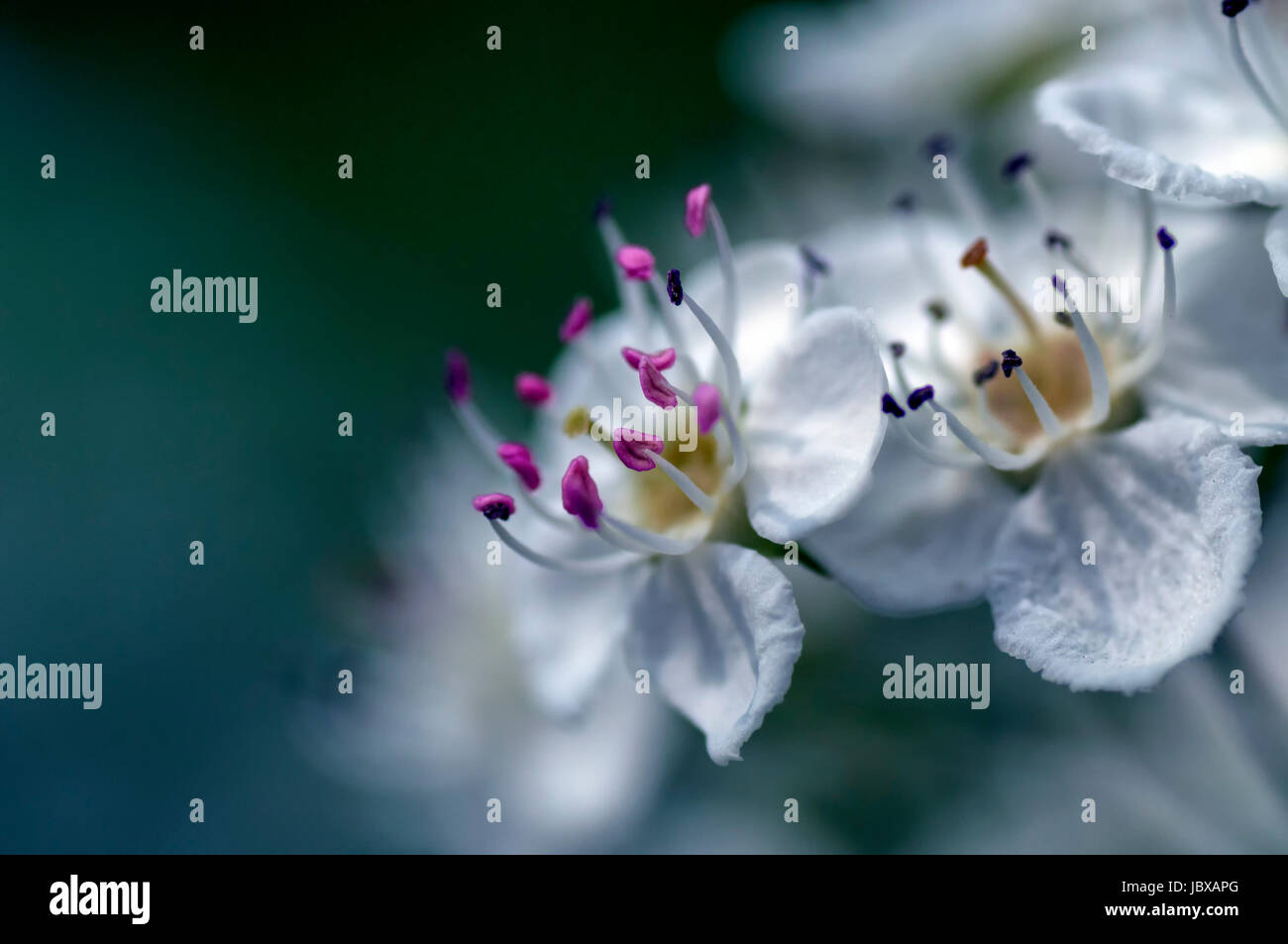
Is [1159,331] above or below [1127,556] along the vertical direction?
above

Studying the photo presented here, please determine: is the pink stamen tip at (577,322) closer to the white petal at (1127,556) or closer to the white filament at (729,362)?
the white filament at (729,362)

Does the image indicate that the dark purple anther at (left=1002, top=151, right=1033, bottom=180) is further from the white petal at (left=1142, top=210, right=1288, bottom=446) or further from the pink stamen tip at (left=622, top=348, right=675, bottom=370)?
the pink stamen tip at (left=622, top=348, right=675, bottom=370)

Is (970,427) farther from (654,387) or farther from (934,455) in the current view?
(654,387)

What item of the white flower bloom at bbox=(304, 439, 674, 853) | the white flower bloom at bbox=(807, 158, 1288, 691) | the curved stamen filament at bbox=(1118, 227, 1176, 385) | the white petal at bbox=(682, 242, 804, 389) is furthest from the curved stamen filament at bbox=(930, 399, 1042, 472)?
the white flower bloom at bbox=(304, 439, 674, 853)

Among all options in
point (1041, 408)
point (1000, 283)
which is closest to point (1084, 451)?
point (1041, 408)

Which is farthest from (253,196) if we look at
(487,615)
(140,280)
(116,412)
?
(487,615)

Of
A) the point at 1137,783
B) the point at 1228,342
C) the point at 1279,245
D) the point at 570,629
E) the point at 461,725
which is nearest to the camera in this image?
the point at 1279,245

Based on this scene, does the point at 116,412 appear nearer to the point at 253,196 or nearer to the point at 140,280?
the point at 140,280
